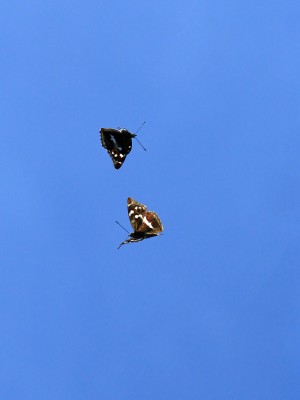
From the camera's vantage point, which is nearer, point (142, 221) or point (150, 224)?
point (150, 224)

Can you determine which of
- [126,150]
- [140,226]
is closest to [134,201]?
[140,226]

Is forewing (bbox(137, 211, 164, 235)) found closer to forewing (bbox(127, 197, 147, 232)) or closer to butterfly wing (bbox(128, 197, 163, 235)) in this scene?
butterfly wing (bbox(128, 197, 163, 235))

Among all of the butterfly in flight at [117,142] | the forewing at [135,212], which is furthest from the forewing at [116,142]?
the forewing at [135,212]

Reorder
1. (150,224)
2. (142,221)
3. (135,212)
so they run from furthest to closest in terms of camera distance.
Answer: (135,212) < (142,221) < (150,224)

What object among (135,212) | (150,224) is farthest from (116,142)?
(150,224)

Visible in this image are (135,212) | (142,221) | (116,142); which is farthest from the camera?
(135,212)

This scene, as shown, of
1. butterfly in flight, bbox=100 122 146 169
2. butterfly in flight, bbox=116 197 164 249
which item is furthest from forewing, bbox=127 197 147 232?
butterfly in flight, bbox=100 122 146 169

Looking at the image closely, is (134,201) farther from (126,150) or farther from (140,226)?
(126,150)

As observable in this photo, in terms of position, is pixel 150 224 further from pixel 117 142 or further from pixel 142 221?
pixel 117 142
